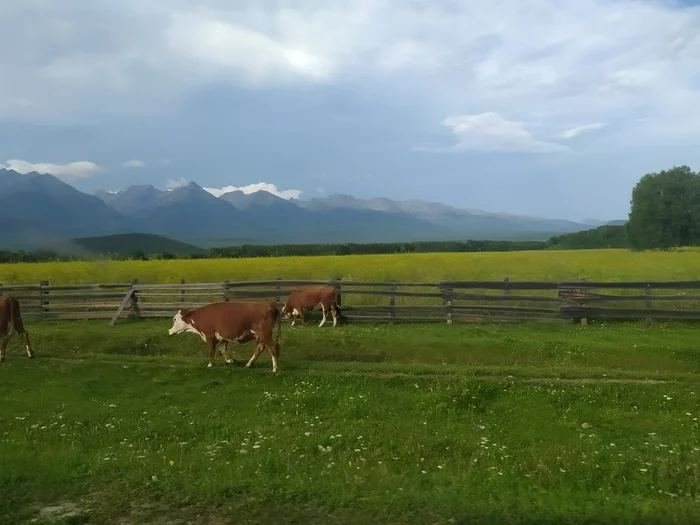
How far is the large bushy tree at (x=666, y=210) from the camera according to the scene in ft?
151

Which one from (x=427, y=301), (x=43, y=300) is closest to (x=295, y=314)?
(x=427, y=301)

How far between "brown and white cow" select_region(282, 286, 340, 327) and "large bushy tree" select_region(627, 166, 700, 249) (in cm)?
3704

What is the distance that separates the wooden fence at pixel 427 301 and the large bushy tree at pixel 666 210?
98.1 ft

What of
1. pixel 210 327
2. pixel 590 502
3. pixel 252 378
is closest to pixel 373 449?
pixel 590 502

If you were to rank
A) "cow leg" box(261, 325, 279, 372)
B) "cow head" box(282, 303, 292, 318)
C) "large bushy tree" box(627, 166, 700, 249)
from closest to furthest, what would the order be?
"cow leg" box(261, 325, 279, 372) < "cow head" box(282, 303, 292, 318) < "large bushy tree" box(627, 166, 700, 249)

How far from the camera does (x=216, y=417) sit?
30.3ft

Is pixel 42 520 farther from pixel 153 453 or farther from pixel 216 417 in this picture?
pixel 216 417

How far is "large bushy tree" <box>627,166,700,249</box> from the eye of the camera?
46156mm

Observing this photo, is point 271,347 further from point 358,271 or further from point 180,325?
point 358,271

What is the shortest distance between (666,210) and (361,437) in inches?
1818

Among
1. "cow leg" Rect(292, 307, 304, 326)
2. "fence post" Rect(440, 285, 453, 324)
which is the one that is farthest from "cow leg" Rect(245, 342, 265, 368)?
"fence post" Rect(440, 285, 453, 324)

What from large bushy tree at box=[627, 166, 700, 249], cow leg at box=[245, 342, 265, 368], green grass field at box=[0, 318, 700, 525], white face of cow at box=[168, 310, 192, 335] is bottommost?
green grass field at box=[0, 318, 700, 525]

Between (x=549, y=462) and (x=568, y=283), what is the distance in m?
12.7

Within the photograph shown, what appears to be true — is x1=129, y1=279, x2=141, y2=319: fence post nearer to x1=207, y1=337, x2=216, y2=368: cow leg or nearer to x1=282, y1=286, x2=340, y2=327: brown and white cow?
x1=282, y1=286, x2=340, y2=327: brown and white cow
